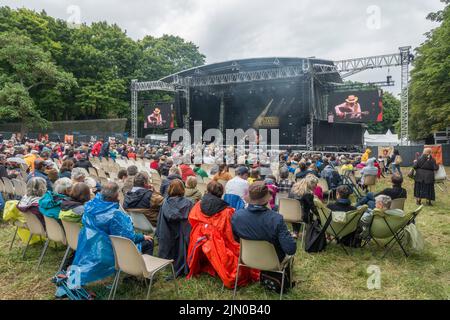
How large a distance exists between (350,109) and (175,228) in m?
15.9

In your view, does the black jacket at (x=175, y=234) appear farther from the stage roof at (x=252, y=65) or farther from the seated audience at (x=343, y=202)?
the stage roof at (x=252, y=65)

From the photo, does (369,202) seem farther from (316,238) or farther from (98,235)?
(98,235)

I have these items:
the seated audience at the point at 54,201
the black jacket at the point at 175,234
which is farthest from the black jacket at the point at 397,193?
the seated audience at the point at 54,201

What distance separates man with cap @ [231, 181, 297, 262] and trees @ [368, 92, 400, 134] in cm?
5655

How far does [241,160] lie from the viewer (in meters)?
10.5

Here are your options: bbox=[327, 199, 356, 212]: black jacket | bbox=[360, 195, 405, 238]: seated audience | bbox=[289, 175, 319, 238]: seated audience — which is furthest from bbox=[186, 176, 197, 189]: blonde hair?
bbox=[360, 195, 405, 238]: seated audience

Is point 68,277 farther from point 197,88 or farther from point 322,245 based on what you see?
point 197,88

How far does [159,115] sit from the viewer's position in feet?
81.7

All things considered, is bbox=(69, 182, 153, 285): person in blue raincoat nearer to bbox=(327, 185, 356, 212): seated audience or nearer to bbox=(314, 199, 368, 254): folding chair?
bbox=(314, 199, 368, 254): folding chair

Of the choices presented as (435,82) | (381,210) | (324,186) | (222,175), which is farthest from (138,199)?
(435,82)

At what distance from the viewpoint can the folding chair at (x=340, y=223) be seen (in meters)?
4.10

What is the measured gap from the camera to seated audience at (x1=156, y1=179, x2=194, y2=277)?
3.55 meters

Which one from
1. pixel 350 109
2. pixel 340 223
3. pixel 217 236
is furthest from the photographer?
pixel 350 109

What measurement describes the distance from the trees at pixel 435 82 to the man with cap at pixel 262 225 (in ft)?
49.7
